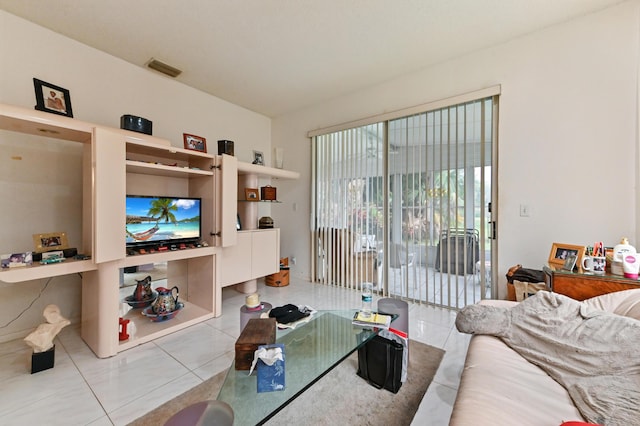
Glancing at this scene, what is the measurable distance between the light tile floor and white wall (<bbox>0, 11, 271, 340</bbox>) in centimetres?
34

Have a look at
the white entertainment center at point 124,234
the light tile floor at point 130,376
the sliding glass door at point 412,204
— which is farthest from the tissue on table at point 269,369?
the sliding glass door at point 412,204

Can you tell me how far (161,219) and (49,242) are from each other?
0.78 meters

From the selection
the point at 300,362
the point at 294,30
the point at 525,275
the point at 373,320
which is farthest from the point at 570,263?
the point at 294,30

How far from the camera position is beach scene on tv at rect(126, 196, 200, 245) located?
228cm

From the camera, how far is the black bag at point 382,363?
1549mm

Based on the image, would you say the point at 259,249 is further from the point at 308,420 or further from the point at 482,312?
the point at 482,312

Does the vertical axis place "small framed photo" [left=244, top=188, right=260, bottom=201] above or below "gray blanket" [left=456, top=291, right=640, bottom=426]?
above

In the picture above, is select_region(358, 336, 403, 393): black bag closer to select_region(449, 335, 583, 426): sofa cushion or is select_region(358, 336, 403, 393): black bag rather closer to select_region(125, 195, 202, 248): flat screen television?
select_region(449, 335, 583, 426): sofa cushion

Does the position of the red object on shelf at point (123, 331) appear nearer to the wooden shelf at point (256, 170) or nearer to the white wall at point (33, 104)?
the white wall at point (33, 104)

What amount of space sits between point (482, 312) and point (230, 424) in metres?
1.42

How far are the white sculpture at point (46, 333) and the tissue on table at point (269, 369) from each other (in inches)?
67.4

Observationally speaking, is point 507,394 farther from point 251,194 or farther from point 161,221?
point 251,194

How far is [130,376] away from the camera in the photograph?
171 cm

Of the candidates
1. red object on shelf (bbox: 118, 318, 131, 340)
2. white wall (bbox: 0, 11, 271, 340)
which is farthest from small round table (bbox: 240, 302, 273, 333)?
white wall (bbox: 0, 11, 271, 340)
